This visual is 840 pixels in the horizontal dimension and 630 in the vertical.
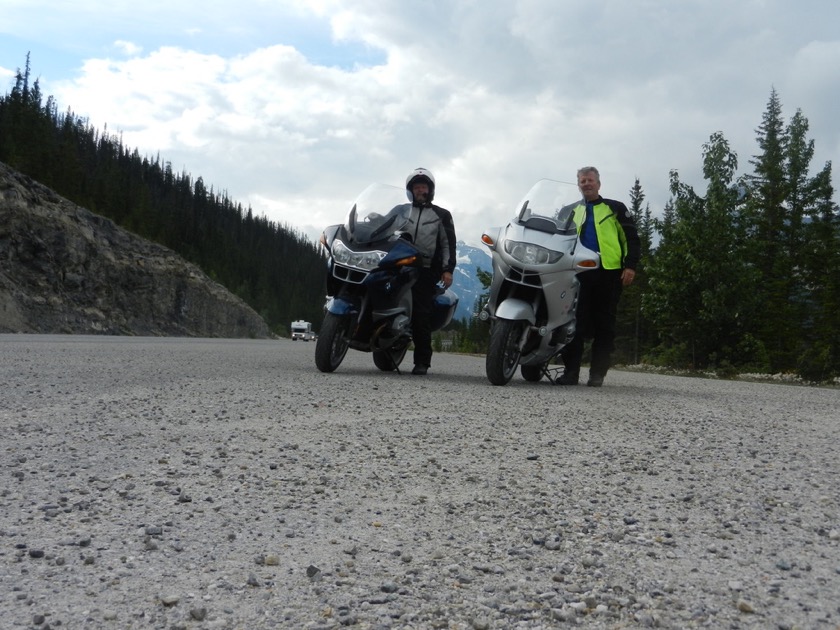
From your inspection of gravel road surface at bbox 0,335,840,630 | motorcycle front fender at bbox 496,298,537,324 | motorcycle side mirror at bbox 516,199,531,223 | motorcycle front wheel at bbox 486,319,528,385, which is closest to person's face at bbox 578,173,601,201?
motorcycle side mirror at bbox 516,199,531,223

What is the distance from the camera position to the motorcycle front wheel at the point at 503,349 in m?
7.36

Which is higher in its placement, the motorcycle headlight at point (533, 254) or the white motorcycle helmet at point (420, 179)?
the white motorcycle helmet at point (420, 179)

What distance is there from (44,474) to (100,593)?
1.33 metres

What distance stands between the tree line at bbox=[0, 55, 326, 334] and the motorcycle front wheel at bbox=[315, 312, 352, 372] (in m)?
63.4

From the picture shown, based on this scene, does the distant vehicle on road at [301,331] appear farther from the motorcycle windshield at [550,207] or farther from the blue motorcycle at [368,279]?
the motorcycle windshield at [550,207]

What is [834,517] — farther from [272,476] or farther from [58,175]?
[58,175]

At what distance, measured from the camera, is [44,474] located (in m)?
3.06

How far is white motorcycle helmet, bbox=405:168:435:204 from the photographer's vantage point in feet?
28.3

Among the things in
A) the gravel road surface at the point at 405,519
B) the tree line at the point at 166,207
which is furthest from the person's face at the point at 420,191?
the tree line at the point at 166,207

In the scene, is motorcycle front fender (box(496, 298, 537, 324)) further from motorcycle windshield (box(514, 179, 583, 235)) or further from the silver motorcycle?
motorcycle windshield (box(514, 179, 583, 235))

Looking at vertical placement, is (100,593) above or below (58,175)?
below

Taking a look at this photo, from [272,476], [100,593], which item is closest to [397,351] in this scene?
[272,476]

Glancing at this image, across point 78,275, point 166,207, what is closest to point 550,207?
point 78,275

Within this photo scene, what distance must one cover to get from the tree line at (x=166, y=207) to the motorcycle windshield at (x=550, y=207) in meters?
64.1
